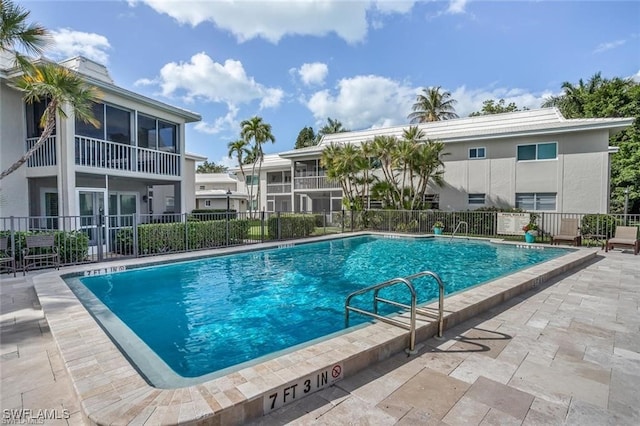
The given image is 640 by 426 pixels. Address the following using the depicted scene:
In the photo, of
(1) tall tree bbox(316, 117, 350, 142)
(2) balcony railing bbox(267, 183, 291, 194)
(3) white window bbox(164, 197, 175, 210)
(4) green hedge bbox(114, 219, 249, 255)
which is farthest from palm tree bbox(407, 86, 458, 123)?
(4) green hedge bbox(114, 219, 249, 255)

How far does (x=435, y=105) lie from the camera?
36281mm

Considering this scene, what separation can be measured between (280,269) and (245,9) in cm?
900

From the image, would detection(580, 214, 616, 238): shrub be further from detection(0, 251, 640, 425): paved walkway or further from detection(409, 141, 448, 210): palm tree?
detection(0, 251, 640, 425): paved walkway

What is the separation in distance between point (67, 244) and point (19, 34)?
18.0 ft

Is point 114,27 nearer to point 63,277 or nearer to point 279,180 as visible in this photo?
point 63,277

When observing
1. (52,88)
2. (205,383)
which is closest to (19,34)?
(52,88)

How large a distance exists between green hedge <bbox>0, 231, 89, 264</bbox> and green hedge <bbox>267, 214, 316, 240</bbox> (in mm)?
7380

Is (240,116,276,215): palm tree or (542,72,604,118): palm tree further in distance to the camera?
Answer: (542,72,604,118): palm tree

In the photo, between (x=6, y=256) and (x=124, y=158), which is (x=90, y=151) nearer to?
(x=124, y=158)

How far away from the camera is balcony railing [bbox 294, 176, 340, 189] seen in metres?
24.7

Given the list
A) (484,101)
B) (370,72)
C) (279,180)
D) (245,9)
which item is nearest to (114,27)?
(245,9)

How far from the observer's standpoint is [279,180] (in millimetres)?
30250

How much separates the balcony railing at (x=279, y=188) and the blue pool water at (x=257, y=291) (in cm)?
1526

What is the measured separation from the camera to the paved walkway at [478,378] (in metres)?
2.78
